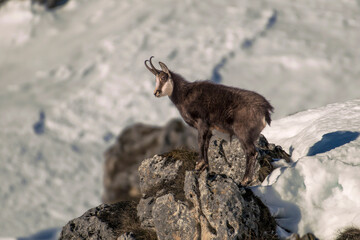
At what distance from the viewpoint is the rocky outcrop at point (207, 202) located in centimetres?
1051

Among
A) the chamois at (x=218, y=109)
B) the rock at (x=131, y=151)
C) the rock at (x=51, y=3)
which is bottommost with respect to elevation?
the rock at (x=51, y=3)

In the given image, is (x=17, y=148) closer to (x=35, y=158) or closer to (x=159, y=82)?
(x=35, y=158)

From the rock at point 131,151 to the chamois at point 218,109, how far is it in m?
19.2

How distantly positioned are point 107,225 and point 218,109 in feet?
15.4

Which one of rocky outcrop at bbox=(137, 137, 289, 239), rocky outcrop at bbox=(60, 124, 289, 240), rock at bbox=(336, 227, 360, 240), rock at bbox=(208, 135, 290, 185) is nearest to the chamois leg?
rocky outcrop at bbox=(60, 124, 289, 240)

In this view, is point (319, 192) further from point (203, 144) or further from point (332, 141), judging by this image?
point (203, 144)

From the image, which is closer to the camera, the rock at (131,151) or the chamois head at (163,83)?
the chamois head at (163,83)

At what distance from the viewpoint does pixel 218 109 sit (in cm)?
1225

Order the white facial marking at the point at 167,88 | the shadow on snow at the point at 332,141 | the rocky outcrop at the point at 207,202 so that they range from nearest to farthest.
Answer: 1. the rocky outcrop at the point at 207,202
2. the white facial marking at the point at 167,88
3. the shadow on snow at the point at 332,141

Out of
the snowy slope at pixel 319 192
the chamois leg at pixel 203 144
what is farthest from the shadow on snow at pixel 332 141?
the chamois leg at pixel 203 144

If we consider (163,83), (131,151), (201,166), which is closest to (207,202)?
(201,166)

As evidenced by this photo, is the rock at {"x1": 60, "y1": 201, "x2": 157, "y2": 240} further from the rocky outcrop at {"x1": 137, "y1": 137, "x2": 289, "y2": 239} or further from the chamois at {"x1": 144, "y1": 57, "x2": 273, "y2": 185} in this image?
the chamois at {"x1": 144, "y1": 57, "x2": 273, "y2": 185}

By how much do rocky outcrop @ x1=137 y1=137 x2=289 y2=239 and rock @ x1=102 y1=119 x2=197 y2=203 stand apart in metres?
18.1

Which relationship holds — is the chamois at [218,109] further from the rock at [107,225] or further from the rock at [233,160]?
the rock at [107,225]
